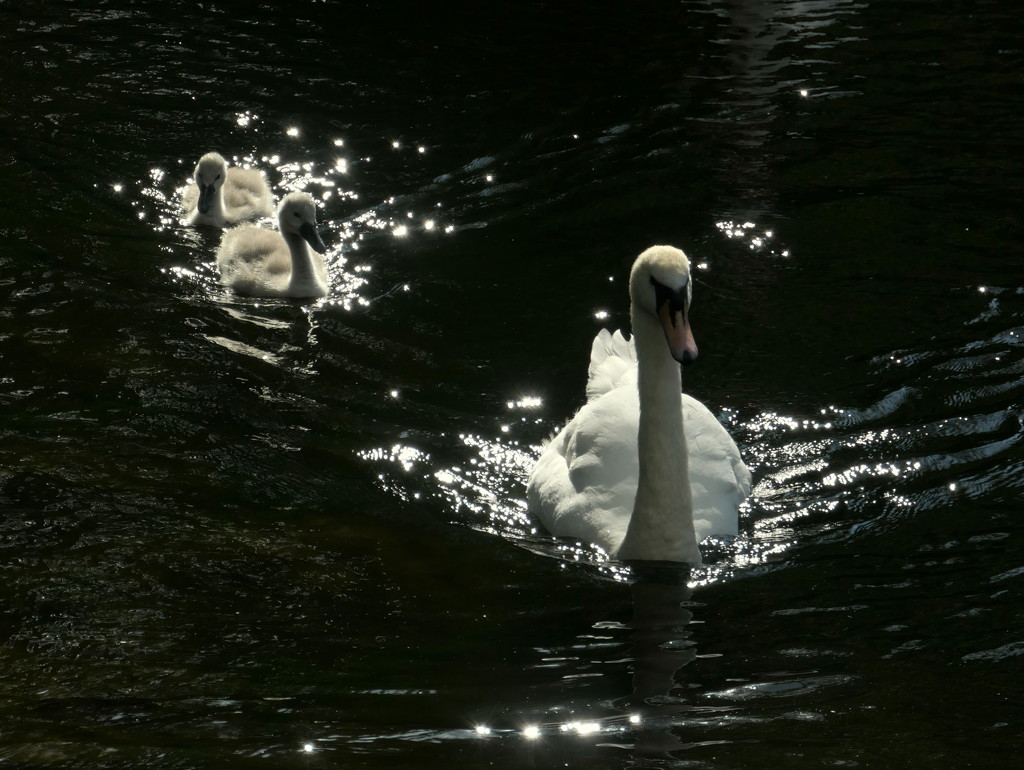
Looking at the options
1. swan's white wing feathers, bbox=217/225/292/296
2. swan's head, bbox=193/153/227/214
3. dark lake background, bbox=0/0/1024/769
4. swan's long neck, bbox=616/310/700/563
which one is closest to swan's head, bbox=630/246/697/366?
swan's long neck, bbox=616/310/700/563

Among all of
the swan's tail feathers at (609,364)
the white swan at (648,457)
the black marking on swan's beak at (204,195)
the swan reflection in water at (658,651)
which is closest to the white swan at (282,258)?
the black marking on swan's beak at (204,195)

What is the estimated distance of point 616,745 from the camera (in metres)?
4.56

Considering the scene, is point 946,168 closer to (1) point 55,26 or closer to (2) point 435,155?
(2) point 435,155

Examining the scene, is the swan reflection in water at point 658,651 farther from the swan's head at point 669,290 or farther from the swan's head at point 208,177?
the swan's head at point 208,177

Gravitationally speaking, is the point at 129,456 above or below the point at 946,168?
below

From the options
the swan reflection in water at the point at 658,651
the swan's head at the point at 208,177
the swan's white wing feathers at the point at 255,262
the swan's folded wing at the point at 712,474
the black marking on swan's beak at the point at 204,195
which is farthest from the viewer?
the black marking on swan's beak at the point at 204,195

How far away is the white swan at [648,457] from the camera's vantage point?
605cm

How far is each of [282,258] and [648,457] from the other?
4.58 meters

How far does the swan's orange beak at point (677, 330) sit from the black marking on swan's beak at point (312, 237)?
410cm

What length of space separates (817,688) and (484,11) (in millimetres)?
10403

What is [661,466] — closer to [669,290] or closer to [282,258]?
[669,290]

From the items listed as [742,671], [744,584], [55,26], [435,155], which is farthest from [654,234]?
[55,26]

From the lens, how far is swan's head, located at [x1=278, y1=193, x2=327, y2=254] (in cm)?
964

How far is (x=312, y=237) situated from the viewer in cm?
965
